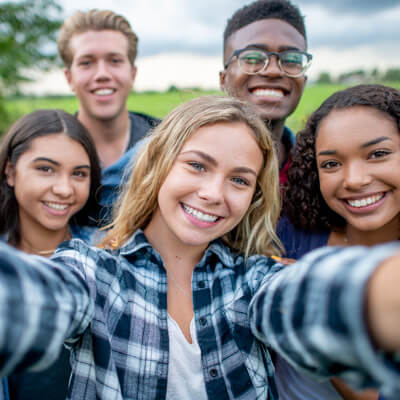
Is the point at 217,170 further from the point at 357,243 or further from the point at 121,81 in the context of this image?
the point at 121,81

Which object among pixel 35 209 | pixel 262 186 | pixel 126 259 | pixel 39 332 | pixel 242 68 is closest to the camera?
pixel 39 332

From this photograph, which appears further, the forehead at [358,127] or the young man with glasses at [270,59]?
the young man with glasses at [270,59]

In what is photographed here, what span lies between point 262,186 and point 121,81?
2099 mm

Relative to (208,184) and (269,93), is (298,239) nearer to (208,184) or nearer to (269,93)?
(208,184)

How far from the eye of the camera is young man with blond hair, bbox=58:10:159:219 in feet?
10.6

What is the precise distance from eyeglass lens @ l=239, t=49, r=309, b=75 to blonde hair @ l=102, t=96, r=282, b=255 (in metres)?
0.83

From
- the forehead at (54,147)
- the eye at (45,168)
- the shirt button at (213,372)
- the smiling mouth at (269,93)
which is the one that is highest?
the smiling mouth at (269,93)

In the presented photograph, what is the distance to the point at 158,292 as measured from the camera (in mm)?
1526

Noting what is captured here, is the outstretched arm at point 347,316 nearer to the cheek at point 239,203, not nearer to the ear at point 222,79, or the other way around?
the cheek at point 239,203

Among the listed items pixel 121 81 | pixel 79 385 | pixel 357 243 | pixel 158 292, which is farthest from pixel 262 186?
pixel 121 81

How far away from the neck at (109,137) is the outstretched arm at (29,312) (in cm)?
250

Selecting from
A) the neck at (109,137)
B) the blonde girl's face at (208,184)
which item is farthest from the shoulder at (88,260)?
the neck at (109,137)

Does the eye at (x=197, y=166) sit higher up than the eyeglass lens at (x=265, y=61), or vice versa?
the eyeglass lens at (x=265, y=61)

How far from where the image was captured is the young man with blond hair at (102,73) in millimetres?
3244
